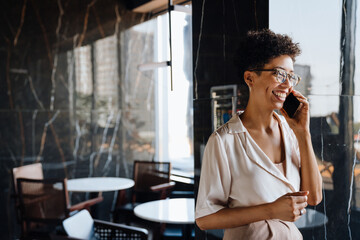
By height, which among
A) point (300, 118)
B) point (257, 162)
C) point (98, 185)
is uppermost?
point (300, 118)

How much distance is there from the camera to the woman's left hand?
114 centimetres

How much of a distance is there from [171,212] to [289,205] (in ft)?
6.68

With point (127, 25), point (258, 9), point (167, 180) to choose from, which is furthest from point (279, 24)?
point (127, 25)

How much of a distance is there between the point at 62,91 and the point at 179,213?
2424 mm

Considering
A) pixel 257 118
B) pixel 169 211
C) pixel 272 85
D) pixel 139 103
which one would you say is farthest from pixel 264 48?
pixel 139 103

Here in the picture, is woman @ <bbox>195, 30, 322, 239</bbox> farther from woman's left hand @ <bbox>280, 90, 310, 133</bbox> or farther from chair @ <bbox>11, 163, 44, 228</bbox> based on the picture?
chair @ <bbox>11, 163, 44, 228</bbox>

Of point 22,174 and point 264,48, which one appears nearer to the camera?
point 264,48

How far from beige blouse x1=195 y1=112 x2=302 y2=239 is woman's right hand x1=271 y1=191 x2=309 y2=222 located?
0.19 ft

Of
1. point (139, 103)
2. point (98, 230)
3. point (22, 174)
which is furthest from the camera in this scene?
point (139, 103)

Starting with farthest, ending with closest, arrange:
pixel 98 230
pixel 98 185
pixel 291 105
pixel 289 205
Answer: pixel 98 185, pixel 98 230, pixel 291 105, pixel 289 205

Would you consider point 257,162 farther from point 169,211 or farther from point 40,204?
point 40,204

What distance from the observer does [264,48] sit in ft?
3.59

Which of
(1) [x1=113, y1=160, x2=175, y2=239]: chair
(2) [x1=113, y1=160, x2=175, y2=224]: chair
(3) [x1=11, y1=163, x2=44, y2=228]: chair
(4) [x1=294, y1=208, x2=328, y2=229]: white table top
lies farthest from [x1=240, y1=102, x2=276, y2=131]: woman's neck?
(3) [x1=11, y1=163, x2=44, y2=228]: chair

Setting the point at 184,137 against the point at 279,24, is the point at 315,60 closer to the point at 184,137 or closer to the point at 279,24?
the point at 279,24
